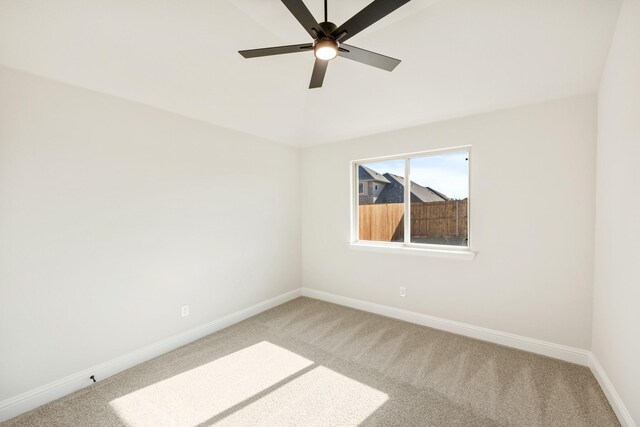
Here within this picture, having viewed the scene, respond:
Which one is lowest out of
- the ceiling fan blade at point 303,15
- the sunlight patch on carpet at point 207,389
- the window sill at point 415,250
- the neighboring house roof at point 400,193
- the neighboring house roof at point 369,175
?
the sunlight patch on carpet at point 207,389

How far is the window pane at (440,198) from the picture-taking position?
9.91 feet

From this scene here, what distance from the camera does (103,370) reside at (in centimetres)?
223

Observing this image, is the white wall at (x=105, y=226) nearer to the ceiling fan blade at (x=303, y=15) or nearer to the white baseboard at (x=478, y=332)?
the white baseboard at (x=478, y=332)

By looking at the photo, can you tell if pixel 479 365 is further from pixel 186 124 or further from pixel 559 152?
pixel 186 124

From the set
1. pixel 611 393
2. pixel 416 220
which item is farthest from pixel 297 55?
pixel 611 393

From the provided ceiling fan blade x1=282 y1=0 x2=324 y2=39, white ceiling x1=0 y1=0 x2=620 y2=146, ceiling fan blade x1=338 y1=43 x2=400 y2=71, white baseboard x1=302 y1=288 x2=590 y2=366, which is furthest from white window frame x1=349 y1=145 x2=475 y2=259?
ceiling fan blade x1=282 y1=0 x2=324 y2=39

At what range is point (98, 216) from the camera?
2.22 meters

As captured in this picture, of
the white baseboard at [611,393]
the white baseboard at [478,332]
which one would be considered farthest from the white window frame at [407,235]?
Answer: the white baseboard at [611,393]

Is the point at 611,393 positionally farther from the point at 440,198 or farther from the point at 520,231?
the point at 440,198

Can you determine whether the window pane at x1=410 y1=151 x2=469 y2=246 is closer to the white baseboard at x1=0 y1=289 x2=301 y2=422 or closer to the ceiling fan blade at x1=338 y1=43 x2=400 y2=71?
the ceiling fan blade at x1=338 y1=43 x2=400 y2=71

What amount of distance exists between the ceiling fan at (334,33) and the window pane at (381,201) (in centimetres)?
184

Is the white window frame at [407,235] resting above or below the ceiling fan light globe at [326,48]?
below

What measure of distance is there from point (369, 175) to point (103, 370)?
11.3 feet

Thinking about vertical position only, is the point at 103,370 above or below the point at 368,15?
below
